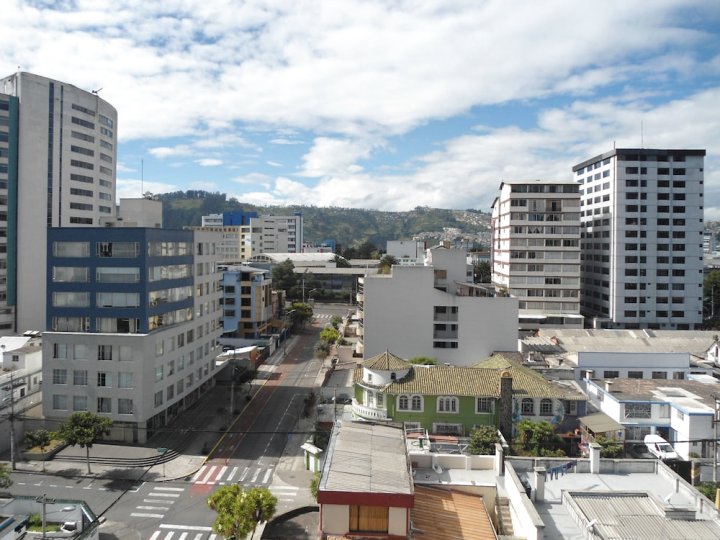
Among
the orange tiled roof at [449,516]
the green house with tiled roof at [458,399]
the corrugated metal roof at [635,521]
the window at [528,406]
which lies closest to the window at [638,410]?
the green house with tiled roof at [458,399]

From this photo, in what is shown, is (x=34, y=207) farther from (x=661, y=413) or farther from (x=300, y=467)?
(x=661, y=413)

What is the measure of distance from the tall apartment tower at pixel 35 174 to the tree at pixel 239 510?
61387mm

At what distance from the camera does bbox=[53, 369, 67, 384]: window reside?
4447cm

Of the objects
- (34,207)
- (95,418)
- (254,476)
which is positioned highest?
(34,207)

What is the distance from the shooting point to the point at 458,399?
3931cm

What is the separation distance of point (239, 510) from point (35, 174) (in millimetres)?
70840

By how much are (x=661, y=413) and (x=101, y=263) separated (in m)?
43.6

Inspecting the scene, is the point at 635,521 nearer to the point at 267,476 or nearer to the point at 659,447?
the point at 659,447

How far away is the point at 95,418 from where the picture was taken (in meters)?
39.4

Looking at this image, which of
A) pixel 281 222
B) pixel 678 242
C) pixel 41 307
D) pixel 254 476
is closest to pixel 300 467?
pixel 254 476

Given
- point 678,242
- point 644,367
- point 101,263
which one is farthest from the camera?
point 678,242

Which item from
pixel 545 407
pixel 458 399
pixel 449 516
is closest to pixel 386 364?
pixel 458 399

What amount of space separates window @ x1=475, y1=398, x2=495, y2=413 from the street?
13.0m

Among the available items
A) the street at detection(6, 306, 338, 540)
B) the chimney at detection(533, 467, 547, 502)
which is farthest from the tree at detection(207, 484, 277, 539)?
the chimney at detection(533, 467, 547, 502)
